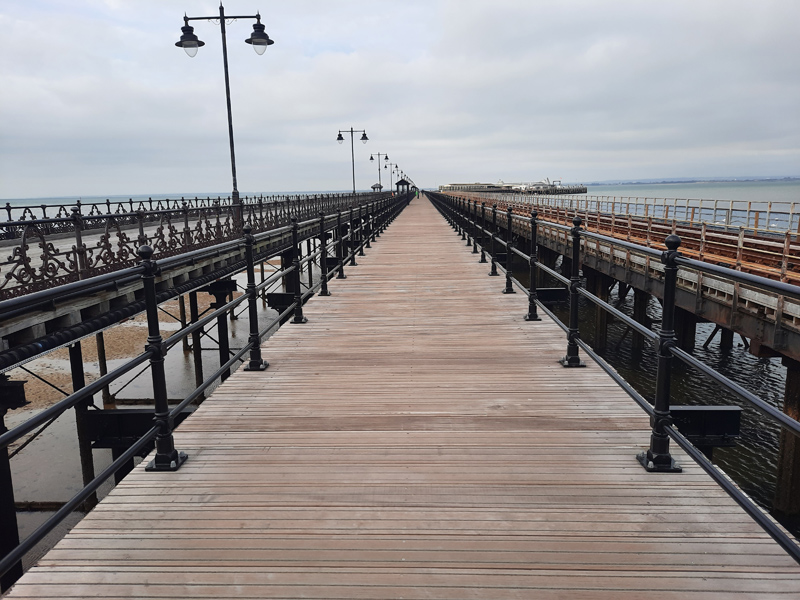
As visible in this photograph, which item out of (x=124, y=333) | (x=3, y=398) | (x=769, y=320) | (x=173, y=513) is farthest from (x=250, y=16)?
(x=124, y=333)

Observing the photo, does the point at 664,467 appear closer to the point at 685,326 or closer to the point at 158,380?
the point at 158,380

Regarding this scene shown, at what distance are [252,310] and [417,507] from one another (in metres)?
2.44

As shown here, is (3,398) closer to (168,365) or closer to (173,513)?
(173,513)

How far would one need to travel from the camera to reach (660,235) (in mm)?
18391

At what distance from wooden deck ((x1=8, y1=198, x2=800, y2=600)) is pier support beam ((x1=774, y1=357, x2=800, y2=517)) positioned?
6.84 metres

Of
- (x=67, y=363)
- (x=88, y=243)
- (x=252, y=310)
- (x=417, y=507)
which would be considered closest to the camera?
(x=417, y=507)

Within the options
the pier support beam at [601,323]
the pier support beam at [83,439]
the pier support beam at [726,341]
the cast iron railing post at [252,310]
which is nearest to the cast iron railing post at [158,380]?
the cast iron railing post at [252,310]

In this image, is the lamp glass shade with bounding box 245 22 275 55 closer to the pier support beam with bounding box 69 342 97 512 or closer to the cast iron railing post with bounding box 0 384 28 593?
the pier support beam with bounding box 69 342 97 512

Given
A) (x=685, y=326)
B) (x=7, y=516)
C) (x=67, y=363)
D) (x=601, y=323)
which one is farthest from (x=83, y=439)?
(x=67, y=363)

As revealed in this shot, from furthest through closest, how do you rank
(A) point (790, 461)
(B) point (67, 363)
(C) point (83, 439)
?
1. (B) point (67, 363)
2. (C) point (83, 439)
3. (A) point (790, 461)

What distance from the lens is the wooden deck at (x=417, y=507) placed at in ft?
7.30

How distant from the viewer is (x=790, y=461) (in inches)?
359

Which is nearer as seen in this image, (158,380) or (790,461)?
(158,380)

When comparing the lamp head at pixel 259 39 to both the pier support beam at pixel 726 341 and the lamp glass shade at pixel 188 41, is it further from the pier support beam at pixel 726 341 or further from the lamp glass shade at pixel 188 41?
the pier support beam at pixel 726 341
